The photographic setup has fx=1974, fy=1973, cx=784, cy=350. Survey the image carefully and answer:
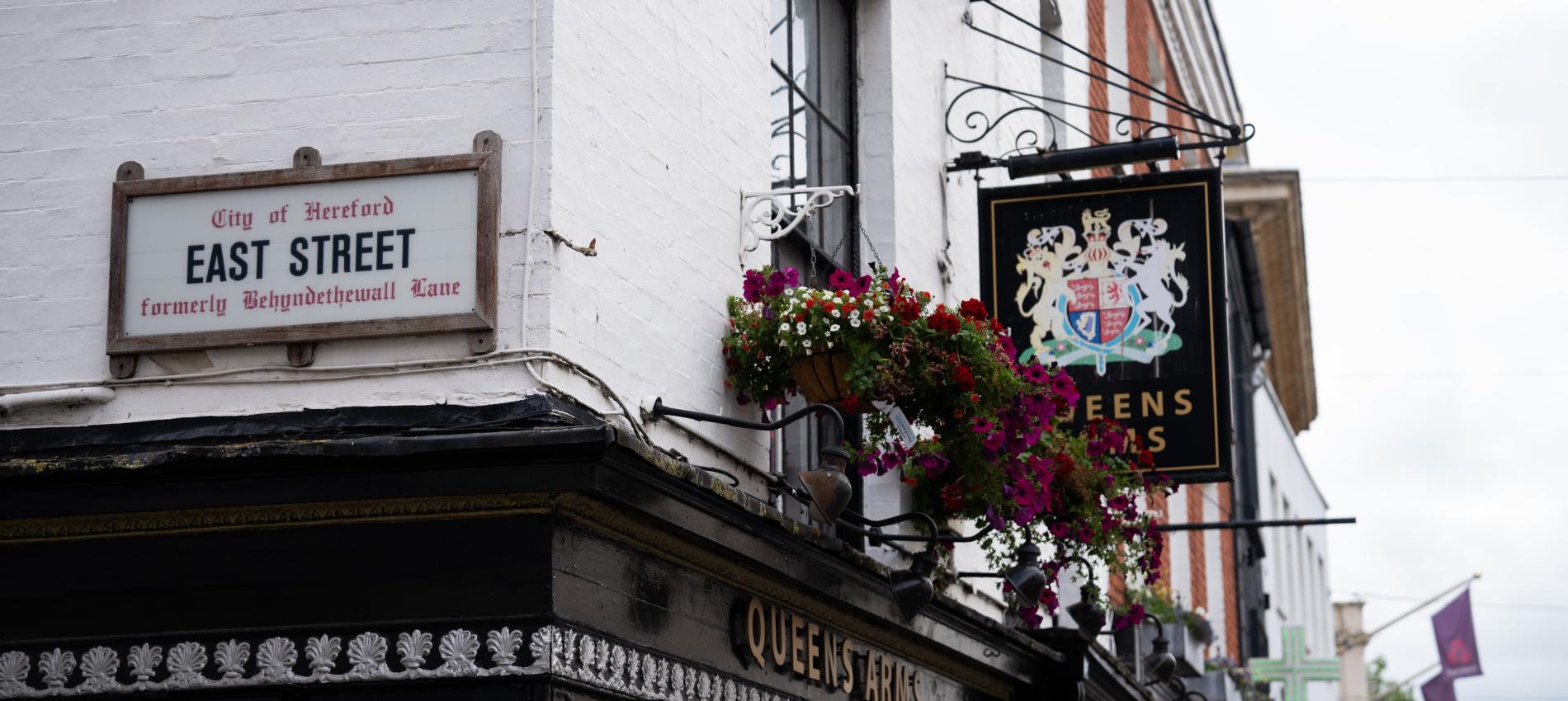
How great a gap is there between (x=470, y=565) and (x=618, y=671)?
65 centimetres

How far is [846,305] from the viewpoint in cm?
774

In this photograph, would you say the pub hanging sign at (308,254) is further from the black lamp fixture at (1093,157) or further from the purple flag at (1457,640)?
the purple flag at (1457,640)

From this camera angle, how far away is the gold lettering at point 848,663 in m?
8.78

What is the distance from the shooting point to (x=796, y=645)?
8.23m

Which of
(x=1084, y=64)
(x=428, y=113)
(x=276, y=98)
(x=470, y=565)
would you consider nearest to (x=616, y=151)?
(x=428, y=113)

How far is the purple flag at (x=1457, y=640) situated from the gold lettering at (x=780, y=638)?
26.6m

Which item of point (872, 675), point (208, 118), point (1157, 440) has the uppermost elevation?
point (208, 118)

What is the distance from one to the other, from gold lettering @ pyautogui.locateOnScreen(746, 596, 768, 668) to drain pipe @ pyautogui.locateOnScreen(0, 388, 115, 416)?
2.52 metres

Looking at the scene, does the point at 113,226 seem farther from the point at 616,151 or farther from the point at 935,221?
the point at 935,221

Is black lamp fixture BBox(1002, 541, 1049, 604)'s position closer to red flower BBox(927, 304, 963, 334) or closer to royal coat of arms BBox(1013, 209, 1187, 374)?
royal coat of arms BBox(1013, 209, 1187, 374)

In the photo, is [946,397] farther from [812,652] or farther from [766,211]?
[812,652]

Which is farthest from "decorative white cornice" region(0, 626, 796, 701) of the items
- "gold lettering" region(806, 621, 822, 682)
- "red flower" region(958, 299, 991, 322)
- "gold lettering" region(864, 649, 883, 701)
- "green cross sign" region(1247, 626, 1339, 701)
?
"green cross sign" region(1247, 626, 1339, 701)

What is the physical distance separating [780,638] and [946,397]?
1.22 m

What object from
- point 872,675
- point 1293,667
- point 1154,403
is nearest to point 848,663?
point 872,675
